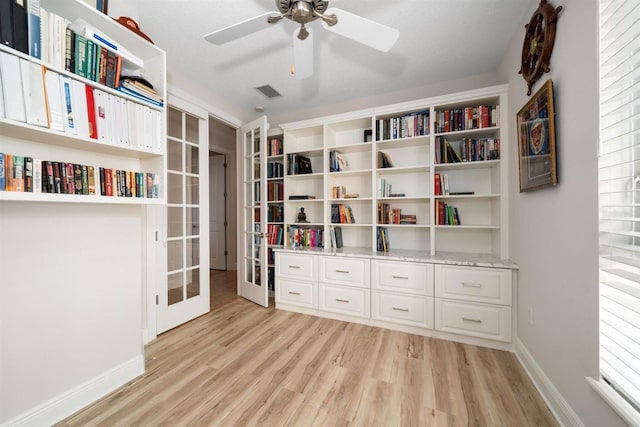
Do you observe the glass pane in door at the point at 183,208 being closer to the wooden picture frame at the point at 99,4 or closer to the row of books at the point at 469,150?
the wooden picture frame at the point at 99,4

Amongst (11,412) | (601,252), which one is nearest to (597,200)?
(601,252)

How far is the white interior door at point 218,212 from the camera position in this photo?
4.85 meters

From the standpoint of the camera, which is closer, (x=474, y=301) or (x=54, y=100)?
(x=54, y=100)

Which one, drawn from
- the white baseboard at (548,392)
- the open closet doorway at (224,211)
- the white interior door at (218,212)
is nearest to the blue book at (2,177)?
the white baseboard at (548,392)

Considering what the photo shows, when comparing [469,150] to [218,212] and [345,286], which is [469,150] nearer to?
[345,286]

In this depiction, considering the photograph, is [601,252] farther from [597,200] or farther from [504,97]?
[504,97]

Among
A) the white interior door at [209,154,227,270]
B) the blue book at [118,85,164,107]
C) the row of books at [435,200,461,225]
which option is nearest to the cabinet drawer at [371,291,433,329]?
the row of books at [435,200,461,225]

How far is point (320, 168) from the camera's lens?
3.23m

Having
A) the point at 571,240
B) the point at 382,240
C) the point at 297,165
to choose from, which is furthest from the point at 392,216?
the point at 571,240

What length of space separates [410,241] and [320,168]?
4.94 ft

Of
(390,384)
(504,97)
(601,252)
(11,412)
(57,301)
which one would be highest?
(504,97)

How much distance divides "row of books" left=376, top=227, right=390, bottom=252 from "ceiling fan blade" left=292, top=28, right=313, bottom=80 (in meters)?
1.76

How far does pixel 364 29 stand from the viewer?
1.33 meters

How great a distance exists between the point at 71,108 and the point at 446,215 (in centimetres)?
292
